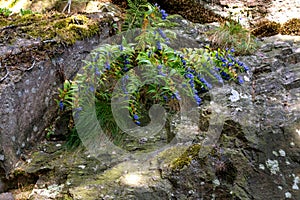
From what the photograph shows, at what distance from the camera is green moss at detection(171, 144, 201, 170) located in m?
2.81

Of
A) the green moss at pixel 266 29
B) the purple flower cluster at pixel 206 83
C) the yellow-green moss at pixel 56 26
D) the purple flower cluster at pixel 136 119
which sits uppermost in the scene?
the yellow-green moss at pixel 56 26

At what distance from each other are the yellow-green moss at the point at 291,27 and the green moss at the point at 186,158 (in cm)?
351

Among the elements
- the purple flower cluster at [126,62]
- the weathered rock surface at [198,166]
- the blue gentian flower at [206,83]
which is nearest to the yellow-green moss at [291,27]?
the weathered rock surface at [198,166]

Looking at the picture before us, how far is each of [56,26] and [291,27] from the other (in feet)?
13.1

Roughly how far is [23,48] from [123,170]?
1.73 metres

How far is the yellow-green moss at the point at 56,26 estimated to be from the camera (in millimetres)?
3730

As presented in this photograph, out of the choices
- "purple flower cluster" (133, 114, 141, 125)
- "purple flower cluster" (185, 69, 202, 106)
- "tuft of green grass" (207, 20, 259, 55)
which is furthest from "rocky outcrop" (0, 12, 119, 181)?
"tuft of green grass" (207, 20, 259, 55)

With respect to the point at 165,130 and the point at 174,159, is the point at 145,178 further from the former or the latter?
the point at 165,130

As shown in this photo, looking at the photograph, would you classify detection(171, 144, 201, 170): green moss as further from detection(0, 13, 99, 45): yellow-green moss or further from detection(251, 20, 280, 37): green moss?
detection(251, 20, 280, 37): green moss

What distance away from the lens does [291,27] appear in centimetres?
554

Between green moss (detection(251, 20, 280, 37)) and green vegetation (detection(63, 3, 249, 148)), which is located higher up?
green moss (detection(251, 20, 280, 37))

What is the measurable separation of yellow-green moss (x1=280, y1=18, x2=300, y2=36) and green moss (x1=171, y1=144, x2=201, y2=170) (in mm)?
3505

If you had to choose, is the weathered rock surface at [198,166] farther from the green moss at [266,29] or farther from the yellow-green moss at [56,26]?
the green moss at [266,29]

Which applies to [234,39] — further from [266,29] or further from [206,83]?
[206,83]
